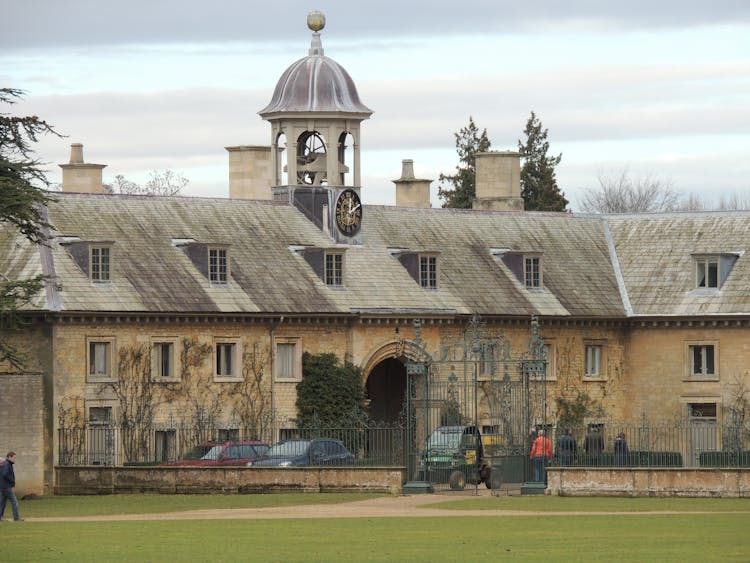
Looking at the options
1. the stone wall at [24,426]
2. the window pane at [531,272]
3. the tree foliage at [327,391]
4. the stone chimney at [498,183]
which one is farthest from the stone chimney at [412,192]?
the stone wall at [24,426]

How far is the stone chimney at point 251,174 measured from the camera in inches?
2694

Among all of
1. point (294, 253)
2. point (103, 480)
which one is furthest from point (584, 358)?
point (103, 480)

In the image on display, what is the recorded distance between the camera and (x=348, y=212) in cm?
6266

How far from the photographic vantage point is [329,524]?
37.1 m

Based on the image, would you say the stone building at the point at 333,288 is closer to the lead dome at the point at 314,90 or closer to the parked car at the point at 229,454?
the lead dome at the point at 314,90

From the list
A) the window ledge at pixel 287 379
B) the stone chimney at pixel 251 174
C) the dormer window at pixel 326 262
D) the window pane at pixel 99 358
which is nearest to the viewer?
the window pane at pixel 99 358

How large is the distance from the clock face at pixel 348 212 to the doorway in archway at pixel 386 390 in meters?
4.18

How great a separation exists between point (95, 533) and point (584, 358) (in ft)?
105

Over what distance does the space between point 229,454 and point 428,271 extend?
581 inches

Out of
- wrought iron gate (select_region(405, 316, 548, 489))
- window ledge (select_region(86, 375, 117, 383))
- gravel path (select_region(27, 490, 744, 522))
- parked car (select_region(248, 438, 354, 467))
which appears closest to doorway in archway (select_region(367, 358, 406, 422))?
window ledge (select_region(86, 375, 117, 383))

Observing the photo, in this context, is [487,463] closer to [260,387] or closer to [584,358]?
[260,387]

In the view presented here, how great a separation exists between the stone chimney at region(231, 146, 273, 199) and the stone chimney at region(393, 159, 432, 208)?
607 cm

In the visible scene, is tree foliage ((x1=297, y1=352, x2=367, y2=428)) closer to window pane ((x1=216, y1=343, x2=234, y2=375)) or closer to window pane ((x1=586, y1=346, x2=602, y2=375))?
window pane ((x1=216, y1=343, x2=234, y2=375))

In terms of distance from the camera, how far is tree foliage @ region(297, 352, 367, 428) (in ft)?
192
